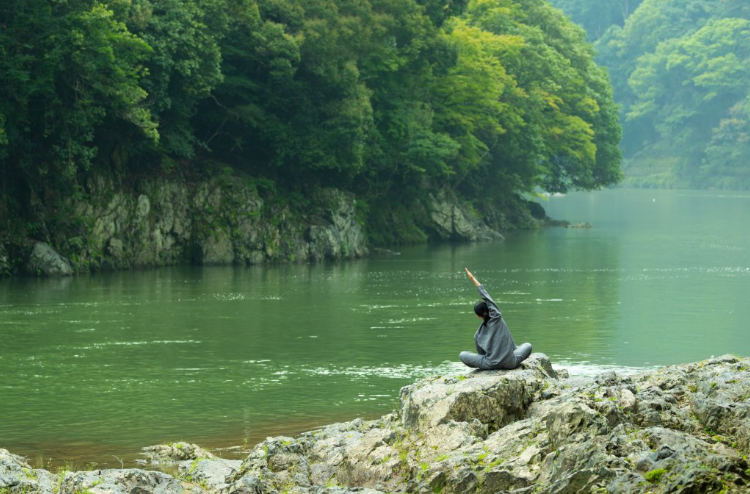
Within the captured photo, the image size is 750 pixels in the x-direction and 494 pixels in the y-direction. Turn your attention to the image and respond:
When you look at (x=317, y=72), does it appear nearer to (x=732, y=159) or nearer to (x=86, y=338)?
(x=86, y=338)

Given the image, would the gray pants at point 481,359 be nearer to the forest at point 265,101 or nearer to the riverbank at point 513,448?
the riverbank at point 513,448

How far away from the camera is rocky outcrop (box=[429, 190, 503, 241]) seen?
65.3 meters

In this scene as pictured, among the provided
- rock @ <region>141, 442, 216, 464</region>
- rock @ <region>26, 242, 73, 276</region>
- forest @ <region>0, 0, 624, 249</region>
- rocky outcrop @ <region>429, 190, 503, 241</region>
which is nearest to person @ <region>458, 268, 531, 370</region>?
rock @ <region>141, 442, 216, 464</region>

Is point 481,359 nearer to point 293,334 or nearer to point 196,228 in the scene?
point 293,334

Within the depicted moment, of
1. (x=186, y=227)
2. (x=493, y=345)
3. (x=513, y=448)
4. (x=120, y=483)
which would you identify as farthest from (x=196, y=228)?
(x=513, y=448)

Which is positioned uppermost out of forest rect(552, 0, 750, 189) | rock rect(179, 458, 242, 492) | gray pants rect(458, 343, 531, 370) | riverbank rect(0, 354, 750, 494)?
forest rect(552, 0, 750, 189)

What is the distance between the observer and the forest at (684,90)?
477 feet

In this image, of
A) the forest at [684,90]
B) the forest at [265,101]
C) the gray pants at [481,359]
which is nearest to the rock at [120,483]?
the gray pants at [481,359]

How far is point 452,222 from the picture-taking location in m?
65.9

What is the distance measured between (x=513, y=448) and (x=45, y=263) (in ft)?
103

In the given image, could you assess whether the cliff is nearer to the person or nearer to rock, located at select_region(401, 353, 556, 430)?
the person

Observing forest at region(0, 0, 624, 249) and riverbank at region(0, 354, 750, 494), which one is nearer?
riverbank at region(0, 354, 750, 494)

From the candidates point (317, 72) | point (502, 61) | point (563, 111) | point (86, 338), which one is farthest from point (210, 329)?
point (563, 111)

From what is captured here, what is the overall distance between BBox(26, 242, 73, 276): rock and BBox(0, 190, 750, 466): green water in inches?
32.7
